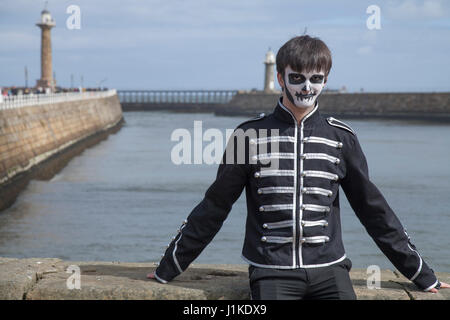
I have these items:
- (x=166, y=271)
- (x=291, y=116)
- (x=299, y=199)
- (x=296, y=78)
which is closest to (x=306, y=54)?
(x=296, y=78)

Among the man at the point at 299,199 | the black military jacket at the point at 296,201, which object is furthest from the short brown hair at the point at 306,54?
the black military jacket at the point at 296,201

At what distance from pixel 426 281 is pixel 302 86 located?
1.19 m

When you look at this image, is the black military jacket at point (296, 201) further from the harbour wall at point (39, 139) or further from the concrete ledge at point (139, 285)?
the harbour wall at point (39, 139)

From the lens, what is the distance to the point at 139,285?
346cm

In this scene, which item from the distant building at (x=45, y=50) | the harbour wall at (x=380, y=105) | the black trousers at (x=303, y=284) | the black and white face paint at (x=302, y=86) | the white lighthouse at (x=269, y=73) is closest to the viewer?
the black trousers at (x=303, y=284)

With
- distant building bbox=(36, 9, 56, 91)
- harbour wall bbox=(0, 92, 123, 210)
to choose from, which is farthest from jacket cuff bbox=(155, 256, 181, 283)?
distant building bbox=(36, 9, 56, 91)

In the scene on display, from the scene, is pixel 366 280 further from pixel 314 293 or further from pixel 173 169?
pixel 173 169

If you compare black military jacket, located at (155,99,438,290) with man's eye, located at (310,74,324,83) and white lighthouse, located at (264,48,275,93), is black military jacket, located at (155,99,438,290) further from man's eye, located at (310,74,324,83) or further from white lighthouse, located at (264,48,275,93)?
white lighthouse, located at (264,48,275,93)

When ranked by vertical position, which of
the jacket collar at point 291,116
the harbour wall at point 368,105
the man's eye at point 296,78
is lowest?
the harbour wall at point 368,105

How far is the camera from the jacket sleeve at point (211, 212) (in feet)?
11.1

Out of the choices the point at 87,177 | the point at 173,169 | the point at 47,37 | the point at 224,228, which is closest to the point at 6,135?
the point at 87,177

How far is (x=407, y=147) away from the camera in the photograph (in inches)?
1483

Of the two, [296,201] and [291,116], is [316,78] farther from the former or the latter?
[296,201]

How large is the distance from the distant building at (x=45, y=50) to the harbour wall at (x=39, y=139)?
18623 mm
